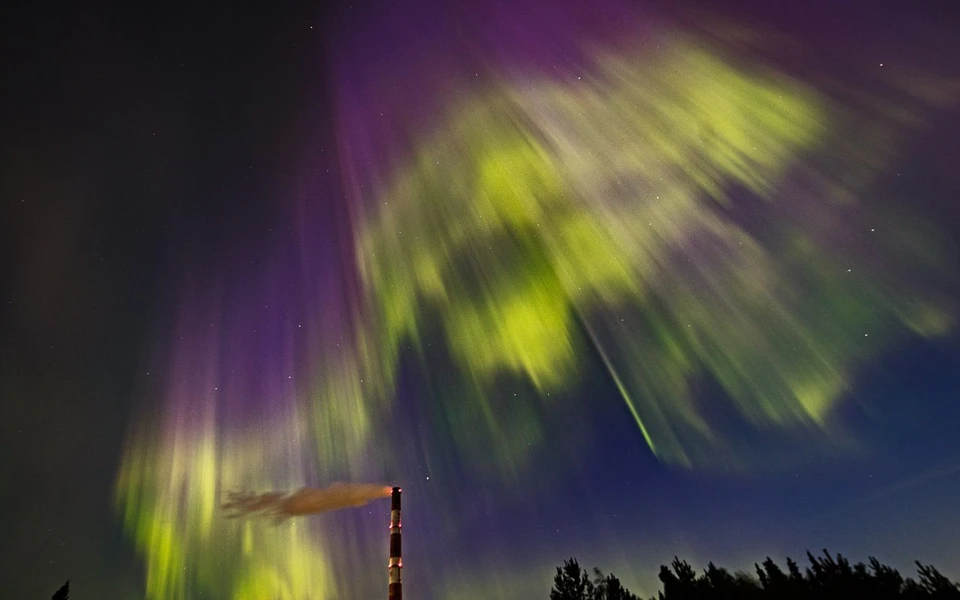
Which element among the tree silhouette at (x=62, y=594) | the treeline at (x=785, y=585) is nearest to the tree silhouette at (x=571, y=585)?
the treeline at (x=785, y=585)

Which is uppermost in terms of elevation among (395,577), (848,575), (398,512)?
(398,512)

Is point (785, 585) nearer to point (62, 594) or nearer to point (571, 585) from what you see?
point (571, 585)

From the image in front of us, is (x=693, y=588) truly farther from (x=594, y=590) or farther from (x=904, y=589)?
(x=904, y=589)

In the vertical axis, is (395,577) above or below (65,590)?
below

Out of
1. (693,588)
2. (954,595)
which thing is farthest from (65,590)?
(954,595)

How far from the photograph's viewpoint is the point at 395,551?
66438 millimetres

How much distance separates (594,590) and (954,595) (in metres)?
43.9

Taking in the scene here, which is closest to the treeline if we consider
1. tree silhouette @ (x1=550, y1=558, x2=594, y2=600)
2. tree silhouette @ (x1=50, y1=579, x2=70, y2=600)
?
tree silhouette @ (x1=550, y1=558, x2=594, y2=600)

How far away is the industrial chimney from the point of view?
63.1 m

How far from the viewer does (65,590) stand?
66.6 m

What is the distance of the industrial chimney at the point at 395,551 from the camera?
63.1m

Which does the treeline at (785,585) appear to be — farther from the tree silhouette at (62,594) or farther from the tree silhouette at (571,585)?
the tree silhouette at (62,594)

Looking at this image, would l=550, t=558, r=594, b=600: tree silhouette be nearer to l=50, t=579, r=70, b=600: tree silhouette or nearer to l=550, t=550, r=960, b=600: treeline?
l=550, t=550, r=960, b=600: treeline

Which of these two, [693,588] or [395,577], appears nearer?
[395,577]
